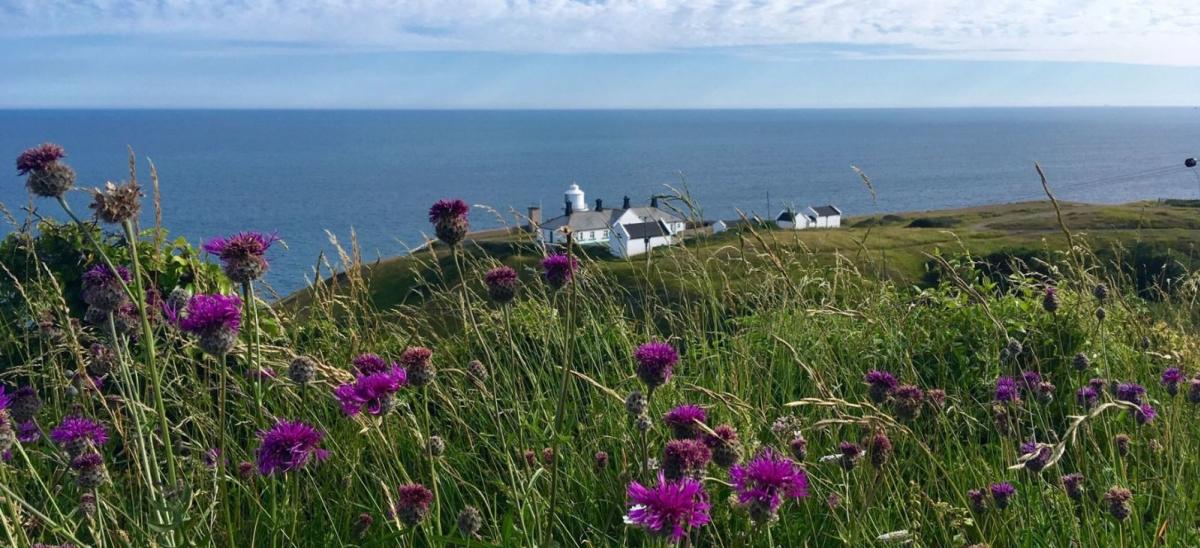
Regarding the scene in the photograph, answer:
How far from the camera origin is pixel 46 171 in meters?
2.41

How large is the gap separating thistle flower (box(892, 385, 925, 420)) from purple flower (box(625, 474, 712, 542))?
1.19 metres

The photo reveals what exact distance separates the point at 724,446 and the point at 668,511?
1.93 ft

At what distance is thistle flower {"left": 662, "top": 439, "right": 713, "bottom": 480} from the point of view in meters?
1.99

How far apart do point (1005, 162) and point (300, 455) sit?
18326 centimetres

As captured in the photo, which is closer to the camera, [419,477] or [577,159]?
[419,477]

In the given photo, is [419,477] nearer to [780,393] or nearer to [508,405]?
[508,405]

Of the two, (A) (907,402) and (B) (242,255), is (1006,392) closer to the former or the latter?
(A) (907,402)

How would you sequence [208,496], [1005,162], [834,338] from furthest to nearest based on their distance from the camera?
[1005,162], [834,338], [208,496]

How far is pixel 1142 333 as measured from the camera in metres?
4.11

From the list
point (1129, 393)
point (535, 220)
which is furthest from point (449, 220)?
point (535, 220)

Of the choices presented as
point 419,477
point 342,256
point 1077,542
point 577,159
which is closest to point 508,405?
point 419,477

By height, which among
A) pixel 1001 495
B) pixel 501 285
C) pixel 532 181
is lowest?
pixel 532 181

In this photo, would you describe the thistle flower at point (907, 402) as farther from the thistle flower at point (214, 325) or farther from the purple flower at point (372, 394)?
the thistle flower at point (214, 325)

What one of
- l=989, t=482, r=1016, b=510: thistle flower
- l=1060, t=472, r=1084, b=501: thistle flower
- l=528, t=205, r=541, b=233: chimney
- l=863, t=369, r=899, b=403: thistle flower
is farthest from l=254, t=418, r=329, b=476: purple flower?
l=528, t=205, r=541, b=233: chimney
